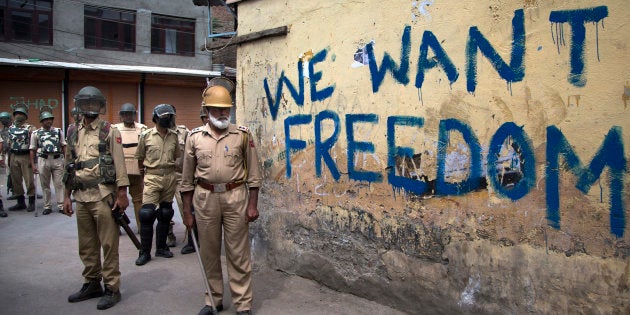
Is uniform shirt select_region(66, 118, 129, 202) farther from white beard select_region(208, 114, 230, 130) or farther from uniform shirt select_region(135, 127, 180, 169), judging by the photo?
uniform shirt select_region(135, 127, 180, 169)

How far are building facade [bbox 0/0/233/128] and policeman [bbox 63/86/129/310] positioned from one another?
14.5 meters

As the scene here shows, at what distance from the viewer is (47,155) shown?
8742 mm

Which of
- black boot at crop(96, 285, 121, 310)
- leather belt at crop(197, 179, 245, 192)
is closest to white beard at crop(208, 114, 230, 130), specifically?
leather belt at crop(197, 179, 245, 192)

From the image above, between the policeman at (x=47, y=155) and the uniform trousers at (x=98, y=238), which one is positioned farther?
the policeman at (x=47, y=155)

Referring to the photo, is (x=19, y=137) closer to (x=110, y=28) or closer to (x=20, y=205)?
(x=20, y=205)

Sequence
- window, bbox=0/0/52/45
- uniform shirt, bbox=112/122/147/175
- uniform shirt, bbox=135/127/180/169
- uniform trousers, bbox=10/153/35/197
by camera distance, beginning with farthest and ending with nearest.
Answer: window, bbox=0/0/52/45 → uniform trousers, bbox=10/153/35/197 → uniform shirt, bbox=112/122/147/175 → uniform shirt, bbox=135/127/180/169

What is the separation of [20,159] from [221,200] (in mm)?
7184

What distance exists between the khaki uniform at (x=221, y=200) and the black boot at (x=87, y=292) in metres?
1.24

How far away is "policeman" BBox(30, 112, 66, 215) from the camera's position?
8625mm

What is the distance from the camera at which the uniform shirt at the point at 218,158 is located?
402 centimetres

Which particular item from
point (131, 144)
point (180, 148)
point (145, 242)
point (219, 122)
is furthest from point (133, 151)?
point (219, 122)

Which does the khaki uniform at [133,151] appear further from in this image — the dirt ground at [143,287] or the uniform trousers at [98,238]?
the uniform trousers at [98,238]

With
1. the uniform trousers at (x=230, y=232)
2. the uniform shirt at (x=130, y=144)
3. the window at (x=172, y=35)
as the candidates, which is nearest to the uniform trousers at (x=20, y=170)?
the uniform shirt at (x=130, y=144)

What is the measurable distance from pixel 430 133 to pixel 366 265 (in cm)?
141
